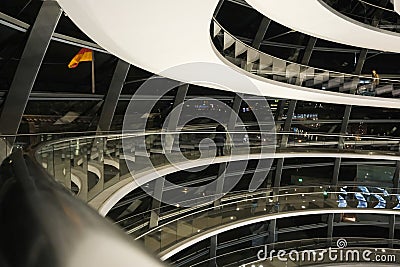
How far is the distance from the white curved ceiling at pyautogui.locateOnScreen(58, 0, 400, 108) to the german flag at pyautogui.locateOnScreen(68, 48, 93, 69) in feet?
7.95

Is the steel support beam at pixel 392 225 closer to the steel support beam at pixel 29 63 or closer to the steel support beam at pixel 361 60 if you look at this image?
the steel support beam at pixel 361 60

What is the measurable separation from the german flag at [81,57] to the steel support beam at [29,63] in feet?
9.04

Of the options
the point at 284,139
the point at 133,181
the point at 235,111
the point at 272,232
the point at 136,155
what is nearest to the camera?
the point at 133,181

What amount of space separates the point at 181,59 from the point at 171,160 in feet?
16.6

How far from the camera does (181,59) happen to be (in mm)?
6887

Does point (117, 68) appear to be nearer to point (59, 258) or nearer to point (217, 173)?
point (217, 173)

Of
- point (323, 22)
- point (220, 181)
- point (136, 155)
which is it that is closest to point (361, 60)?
point (220, 181)

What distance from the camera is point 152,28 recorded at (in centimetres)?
478

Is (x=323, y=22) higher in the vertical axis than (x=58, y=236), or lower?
higher

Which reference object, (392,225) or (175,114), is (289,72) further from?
(392,225)

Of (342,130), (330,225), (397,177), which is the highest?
(342,130)

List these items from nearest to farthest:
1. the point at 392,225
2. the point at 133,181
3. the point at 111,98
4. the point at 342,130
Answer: the point at 133,181, the point at 111,98, the point at 342,130, the point at 392,225

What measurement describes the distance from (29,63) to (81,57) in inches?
116

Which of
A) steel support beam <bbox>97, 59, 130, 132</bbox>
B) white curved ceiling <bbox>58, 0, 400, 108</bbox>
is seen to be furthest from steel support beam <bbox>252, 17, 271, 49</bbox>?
white curved ceiling <bbox>58, 0, 400, 108</bbox>
